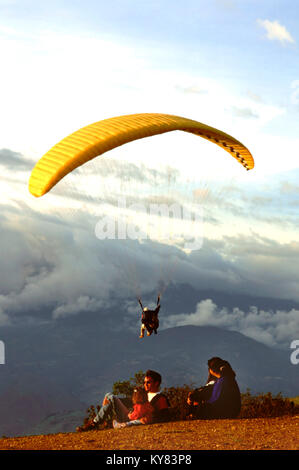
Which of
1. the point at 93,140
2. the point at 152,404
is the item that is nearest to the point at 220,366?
the point at 152,404

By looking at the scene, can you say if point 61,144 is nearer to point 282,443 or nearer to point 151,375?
point 151,375

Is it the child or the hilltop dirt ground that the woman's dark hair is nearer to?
the hilltop dirt ground

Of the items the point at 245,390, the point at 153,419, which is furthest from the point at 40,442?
the point at 245,390

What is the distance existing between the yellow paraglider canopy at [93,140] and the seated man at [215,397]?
7.75 metres

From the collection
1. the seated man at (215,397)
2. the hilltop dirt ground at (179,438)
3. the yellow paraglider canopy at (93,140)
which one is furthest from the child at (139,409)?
the yellow paraglider canopy at (93,140)

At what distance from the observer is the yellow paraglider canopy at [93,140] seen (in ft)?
49.4

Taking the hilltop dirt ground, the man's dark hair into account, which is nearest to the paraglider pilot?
the man's dark hair

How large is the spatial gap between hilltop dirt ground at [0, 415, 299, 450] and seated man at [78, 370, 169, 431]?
0.33m

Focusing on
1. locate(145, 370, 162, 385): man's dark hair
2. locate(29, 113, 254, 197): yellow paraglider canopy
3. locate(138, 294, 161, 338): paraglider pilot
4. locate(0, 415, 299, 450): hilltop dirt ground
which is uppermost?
locate(29, 113, 254, 197): yellow paraglider canopy

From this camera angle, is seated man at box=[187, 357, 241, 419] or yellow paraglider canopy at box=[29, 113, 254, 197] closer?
yellow paraglider canopy at box=[29, 113, 254, 197]

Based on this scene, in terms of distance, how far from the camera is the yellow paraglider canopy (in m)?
15.1

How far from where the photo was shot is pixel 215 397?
63.3ft

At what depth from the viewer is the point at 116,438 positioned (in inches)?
675
